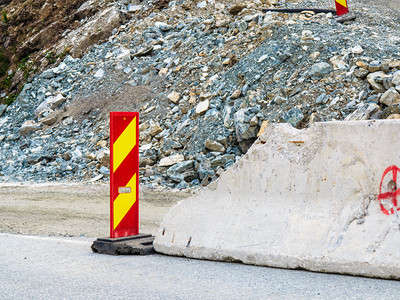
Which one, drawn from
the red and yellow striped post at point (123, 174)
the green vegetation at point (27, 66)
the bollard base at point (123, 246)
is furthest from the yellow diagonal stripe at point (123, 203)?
the green vegetation at point (27, 66)

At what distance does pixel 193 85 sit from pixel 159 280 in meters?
10.7

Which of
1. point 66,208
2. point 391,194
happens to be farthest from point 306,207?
point 66,208

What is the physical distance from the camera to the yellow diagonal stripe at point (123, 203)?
4.93 metres

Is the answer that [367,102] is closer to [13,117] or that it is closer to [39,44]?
[13,117]

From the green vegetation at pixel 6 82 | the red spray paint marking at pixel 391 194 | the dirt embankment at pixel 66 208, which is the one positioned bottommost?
the dirt embankment at pixel 66 208

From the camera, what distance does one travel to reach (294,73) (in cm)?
1266

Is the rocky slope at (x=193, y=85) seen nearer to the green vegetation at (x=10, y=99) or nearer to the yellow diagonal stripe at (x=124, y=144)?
the green vegetation at (x=10, y=99)

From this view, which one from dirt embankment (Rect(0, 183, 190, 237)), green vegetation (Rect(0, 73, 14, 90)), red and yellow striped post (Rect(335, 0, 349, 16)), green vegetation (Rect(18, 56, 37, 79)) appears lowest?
dirt embankment (Rect(0, 183, 190, 237))

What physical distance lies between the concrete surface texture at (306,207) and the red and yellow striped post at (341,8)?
40.1 feet

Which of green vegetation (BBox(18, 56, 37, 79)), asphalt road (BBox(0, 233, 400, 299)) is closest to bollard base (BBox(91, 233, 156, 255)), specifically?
asphalt road (BBox(0, 233, 400, 299))

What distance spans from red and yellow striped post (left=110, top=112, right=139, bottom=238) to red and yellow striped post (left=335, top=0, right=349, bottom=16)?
12.1 meters

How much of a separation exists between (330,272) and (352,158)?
2.76ft

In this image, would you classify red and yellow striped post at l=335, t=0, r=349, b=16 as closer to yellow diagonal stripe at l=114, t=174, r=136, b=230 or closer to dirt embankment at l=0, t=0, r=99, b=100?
dirt embankment at l=0, t=0, r=99, b=100

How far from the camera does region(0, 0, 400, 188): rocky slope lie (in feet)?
38.2
